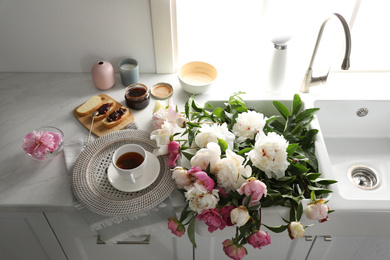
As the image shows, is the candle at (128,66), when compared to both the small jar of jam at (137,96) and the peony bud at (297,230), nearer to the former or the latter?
the small jar of jam at (137,96)

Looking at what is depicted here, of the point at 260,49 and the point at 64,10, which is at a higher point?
the point at 64,10

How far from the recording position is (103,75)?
4.32 ft

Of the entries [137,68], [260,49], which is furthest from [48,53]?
[260,49]

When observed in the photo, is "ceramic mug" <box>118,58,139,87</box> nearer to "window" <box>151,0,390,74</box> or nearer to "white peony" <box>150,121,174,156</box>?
"window" <box>151,0,390,74</box>

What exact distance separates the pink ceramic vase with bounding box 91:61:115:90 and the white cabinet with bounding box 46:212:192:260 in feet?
1.72

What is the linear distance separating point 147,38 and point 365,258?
45.1 inches

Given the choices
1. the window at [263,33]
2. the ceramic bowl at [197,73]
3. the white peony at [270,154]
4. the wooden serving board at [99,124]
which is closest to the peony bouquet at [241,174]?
the white peony at [270,154]

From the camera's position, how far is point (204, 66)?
138 cm

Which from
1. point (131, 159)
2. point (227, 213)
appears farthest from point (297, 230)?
point (131, 159)

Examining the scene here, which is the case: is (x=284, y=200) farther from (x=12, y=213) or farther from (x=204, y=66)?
(x=12, y=213)

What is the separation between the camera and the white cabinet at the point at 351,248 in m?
1.12

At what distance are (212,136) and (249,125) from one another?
0.45ft

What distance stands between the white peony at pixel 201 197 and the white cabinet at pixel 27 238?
0.52 meters

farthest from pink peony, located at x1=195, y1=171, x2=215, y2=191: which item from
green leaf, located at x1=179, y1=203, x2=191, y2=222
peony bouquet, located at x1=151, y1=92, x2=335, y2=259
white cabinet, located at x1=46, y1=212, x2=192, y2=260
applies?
white cabinet, located at x1=46, y1=212, x2=192, y2=260
